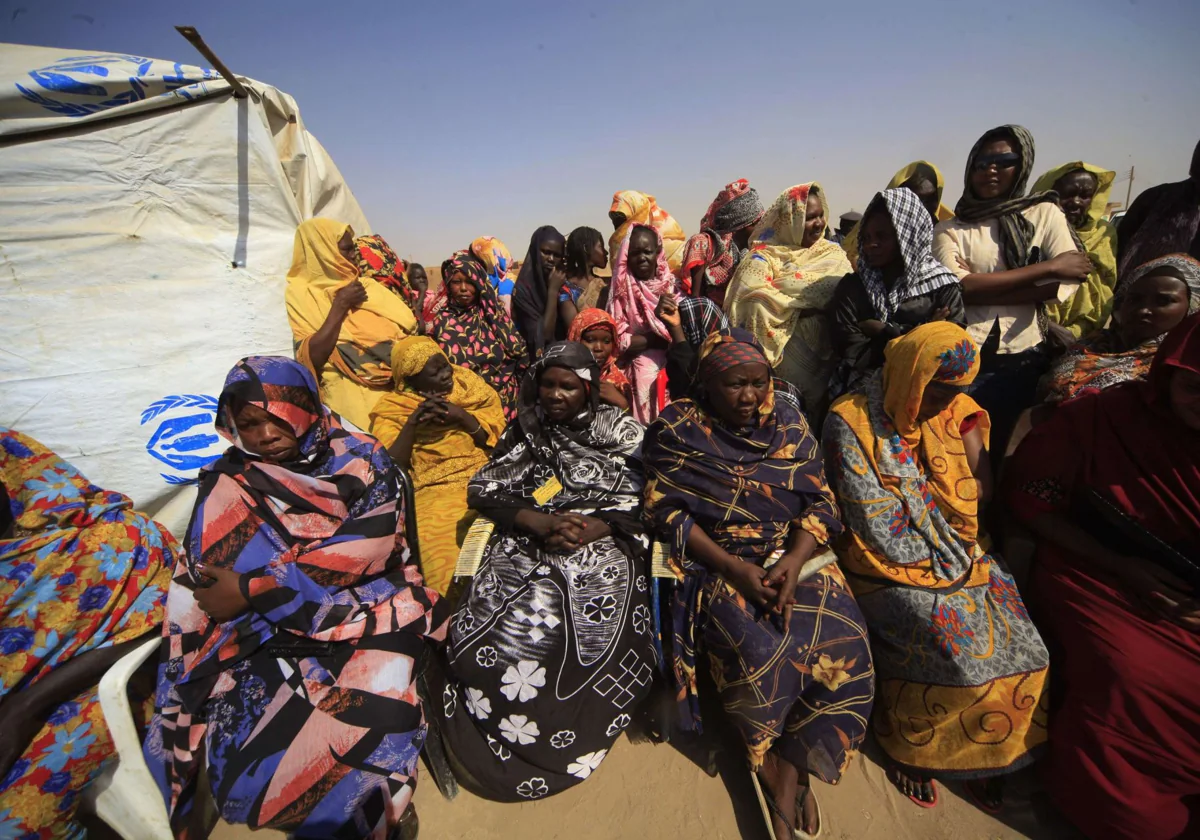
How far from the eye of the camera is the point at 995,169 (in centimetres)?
279

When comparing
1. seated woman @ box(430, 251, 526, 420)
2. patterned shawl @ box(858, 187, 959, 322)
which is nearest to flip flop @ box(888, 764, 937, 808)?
patterned shawl @ box(858, 187, 959, 322)

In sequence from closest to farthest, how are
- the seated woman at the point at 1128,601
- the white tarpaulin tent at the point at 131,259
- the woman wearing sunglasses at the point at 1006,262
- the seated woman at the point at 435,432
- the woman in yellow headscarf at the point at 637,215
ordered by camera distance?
the seated woman at the point at 1128,601 → the woman wearing sunglasses at the point at 1006,262 → the white tarpaulin tent at the point at 131,259 → the seated woman at the point at 435,432 → the woman in yellow headscarf at the point at 637,215

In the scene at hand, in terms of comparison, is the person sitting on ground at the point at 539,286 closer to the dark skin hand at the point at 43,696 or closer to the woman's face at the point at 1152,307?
the dark skin hand at the point at 43,696

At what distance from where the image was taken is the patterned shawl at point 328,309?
3.66m

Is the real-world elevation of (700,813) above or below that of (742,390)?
below

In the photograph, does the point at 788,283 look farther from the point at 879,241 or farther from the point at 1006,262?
the point at 1006,262

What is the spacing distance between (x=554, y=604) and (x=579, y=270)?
3242 mm

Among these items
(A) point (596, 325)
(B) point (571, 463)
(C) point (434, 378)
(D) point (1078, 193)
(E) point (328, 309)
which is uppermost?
(D) point (1078, 193)

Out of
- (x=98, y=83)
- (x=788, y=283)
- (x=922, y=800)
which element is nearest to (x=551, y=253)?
(x=788, y=283)

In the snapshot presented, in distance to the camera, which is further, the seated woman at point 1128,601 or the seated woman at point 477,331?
the seated woman at point 477,331

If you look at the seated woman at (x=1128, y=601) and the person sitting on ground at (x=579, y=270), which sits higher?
the person sitting on ground at (x=579, y=270)

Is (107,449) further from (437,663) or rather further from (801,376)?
(801,376)

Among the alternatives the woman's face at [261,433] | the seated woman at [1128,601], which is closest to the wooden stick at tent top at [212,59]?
the woman's face at [261,433]

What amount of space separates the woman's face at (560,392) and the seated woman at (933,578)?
1341mm
